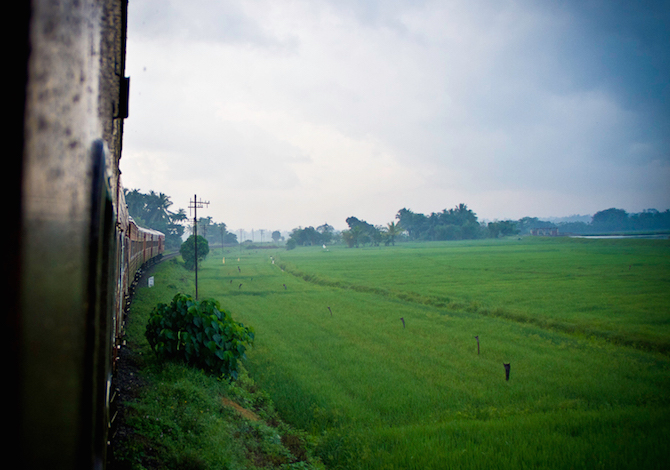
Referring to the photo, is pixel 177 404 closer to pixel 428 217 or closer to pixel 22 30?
pixel 22 30

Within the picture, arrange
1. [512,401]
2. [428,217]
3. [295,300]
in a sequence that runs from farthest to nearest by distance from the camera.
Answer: [428,217] → [295,300] → [512,401]

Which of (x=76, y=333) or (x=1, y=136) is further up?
(x=1, y=136)

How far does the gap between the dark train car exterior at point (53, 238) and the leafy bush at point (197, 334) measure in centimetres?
Answer: 617

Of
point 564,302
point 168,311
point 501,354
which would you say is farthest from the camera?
point 564,302

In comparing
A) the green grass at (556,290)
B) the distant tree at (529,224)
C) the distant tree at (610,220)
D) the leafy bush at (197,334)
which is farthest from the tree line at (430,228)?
the leafy bush at (197,334)

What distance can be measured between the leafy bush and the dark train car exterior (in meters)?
6.17

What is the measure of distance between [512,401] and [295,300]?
13586 mm

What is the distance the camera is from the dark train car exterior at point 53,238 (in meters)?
0.45

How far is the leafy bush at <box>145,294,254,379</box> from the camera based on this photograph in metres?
6.45

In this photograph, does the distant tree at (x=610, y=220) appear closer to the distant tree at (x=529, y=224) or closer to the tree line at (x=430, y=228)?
the tree line at (x=430, y=228)

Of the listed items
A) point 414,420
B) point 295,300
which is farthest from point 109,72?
point 295,300

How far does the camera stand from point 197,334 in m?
6.54

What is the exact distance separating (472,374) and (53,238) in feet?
33.2

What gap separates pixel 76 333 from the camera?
55cm
